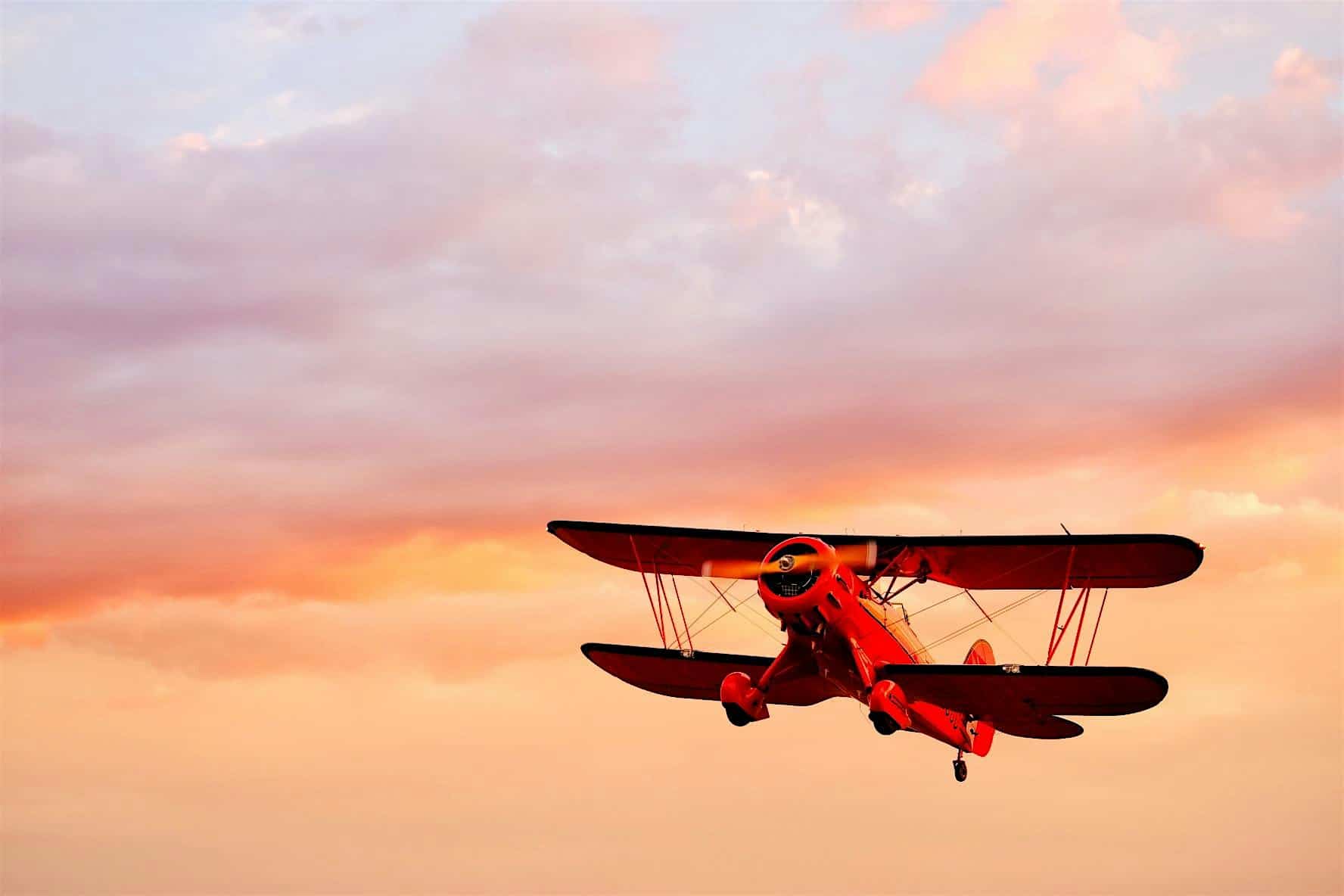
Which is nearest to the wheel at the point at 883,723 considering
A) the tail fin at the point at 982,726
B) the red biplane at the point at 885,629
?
the red biplane at the point at 885,629

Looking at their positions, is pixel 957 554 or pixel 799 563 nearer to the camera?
pixel 799 563

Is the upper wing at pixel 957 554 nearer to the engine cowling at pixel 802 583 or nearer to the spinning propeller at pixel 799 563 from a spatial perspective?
the spinning propeller at pixel 799 563

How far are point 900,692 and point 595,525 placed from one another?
843 cm

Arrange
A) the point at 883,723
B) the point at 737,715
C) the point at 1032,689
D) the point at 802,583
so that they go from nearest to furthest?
the point at 802,583
the point at 883,723
the point at 737,715
the point at 1032,689

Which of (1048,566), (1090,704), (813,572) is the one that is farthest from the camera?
(1048,566)

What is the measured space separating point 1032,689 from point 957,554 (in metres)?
4.10

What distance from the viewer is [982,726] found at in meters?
42.9

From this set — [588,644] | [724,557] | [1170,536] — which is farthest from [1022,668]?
[588,644]

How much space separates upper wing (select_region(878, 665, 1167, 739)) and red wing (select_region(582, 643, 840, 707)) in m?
2.82

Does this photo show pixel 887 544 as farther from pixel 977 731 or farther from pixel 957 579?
pixel 977 731

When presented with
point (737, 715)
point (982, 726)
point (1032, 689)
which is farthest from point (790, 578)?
point (982, 726)

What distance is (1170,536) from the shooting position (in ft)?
119

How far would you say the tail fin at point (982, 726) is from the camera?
140 feet

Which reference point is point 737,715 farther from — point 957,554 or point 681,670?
point 957,554
